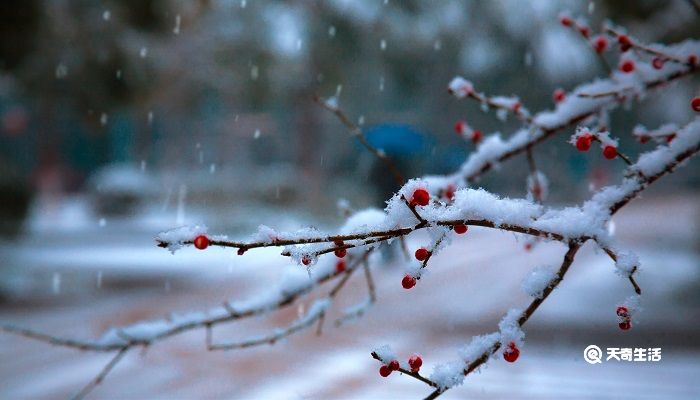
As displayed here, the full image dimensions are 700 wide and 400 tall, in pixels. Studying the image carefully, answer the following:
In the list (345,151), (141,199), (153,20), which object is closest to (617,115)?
(345,151)

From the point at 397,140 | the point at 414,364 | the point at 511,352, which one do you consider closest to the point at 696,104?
the point at 511,352

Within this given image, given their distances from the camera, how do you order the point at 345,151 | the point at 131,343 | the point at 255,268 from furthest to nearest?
the point at 345,151 < the point at 255,268 < the point at 131,343

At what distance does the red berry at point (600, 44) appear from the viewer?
243 cm

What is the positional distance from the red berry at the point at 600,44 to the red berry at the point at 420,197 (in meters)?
1.53

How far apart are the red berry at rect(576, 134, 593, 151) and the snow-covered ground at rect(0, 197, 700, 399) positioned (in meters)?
0.60

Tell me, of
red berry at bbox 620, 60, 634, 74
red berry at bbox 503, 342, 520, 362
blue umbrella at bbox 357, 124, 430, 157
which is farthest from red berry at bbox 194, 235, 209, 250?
blue umbrella at bbox 357, 124, 430, 157

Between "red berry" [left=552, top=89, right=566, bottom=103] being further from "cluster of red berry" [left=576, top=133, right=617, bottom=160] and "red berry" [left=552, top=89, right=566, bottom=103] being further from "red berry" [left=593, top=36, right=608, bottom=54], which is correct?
"cluster of red berry" [left=576, top=133, right=617, bottom=160]

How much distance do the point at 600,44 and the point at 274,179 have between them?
20165 millimetres

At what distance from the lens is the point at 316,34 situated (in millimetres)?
18281

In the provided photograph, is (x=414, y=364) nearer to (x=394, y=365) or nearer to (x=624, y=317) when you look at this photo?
(x=394, y=365)

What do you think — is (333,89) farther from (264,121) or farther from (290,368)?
(290,368)

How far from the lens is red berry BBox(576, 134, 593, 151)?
140cm

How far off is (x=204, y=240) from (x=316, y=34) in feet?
57.9
